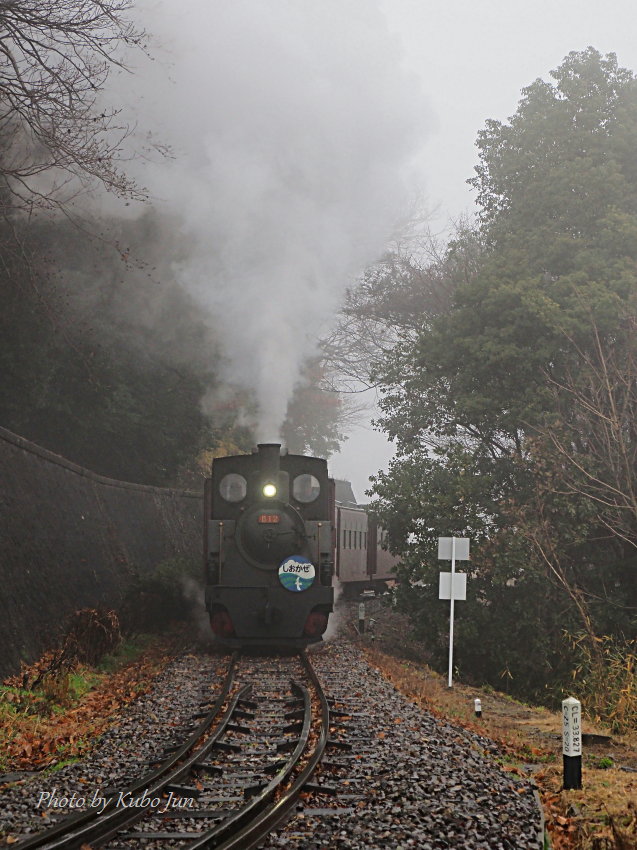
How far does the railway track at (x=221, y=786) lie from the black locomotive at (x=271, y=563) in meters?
3.42

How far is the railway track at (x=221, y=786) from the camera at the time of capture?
221 inches

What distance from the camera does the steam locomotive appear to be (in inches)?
577

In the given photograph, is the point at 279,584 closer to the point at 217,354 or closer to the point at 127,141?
the point at 217,354

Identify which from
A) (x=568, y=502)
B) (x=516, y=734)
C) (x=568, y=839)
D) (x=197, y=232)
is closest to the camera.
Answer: (x=568, y=839)

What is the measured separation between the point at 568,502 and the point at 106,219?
11.1 m

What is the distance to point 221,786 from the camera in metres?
6.97

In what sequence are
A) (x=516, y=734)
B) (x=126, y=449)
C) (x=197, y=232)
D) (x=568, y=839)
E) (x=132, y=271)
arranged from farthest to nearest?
(x=126, y=449)
(x=132, y=271)
(x=197, y=232)
(x=516, y=734)
(x=568, y=839)

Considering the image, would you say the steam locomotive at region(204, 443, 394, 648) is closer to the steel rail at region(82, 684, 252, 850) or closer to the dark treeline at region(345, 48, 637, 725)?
the dark treeline at region(345, 48, 637, 725)

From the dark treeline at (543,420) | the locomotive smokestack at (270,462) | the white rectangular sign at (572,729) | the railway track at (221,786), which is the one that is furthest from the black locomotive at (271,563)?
the white rectangular sign at (572,729)

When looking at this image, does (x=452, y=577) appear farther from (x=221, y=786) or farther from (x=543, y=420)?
(x=221, y=786)

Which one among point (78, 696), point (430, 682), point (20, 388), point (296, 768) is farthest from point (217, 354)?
point (296, 768)

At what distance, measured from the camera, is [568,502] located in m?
17.8

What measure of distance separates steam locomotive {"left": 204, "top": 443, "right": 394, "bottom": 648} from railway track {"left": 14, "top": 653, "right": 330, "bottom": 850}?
3.43 meters

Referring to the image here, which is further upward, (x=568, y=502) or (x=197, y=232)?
(x=197, y=232)
